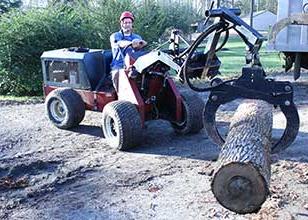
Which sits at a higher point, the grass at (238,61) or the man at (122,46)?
the man at (122,46)

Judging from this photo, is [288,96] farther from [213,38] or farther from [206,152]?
[206,152]

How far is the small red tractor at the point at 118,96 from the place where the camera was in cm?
594

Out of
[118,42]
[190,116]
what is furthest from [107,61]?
[190,116]

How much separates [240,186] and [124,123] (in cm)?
293

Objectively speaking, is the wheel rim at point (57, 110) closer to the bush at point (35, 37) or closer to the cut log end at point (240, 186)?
the bush at point (35, 37)

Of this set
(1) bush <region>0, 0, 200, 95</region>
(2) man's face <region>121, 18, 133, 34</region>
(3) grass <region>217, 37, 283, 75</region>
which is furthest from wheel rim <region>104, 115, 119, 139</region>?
(3) grass <region>217, 37, 283, 75</region>

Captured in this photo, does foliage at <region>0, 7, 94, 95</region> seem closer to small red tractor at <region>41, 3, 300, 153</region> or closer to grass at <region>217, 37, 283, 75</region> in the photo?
small red tractor at <region>41, 3, 300, 153</region>

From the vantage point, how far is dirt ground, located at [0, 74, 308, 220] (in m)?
4.27

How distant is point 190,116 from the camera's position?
644 centimetres

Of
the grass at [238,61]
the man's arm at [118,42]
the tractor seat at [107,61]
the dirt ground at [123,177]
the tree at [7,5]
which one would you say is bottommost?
the dirt ground at [123,177]

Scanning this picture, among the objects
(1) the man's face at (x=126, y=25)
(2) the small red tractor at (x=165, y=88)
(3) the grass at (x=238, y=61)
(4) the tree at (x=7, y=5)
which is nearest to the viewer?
(2) the small red tractor at (x=165, y=88)

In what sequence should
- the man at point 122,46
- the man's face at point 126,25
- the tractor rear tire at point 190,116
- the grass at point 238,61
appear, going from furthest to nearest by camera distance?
the grass at point 238,61
the man's face at point 126,25
the tractor rear tire at point 190,116
the man at point 122,46

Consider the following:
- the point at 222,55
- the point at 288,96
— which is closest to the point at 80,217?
the point at 288,96

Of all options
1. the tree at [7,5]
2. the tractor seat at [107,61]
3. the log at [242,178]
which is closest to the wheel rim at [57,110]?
the tractor seat at [107,61]
